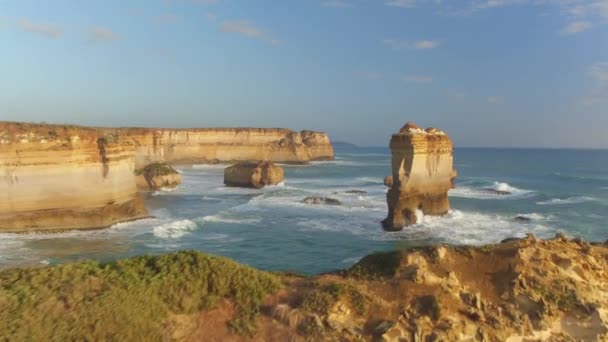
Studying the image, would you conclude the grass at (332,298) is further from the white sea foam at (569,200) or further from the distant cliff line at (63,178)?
the white sea foam at (569,200)

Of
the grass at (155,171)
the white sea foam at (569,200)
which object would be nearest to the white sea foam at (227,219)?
the grass at (155,171)

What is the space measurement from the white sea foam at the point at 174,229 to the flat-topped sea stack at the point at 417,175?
11.6m

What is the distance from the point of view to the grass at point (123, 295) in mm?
7660

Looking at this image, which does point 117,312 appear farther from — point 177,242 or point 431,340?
point 177,242

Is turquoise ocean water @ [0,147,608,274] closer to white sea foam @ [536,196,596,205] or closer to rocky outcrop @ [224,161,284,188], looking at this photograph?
white sea foam @ [536,196,596,205]

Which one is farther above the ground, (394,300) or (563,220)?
(394,300)

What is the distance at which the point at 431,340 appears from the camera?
8.15 m

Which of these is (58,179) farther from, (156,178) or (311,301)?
(311,301)

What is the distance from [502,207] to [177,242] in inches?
987

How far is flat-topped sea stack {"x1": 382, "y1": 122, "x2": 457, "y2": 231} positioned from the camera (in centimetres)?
2738

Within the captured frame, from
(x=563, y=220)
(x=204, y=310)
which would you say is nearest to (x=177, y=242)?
(x=204, y=310)

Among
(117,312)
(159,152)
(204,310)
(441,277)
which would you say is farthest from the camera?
(159,152)

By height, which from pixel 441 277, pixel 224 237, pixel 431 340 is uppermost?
pixel 441 277

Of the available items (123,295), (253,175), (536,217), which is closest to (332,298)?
(123,295)
